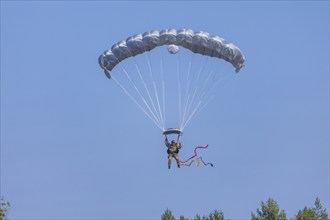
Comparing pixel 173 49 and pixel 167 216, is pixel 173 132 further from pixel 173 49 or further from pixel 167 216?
pixel 167 216

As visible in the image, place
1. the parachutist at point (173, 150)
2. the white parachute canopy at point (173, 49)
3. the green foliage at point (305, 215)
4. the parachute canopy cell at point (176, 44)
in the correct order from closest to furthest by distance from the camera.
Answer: the parachutist at point (173, 150), the parachute canopy cell at point (176, 44), the white parachute canopy at point (173, 49), the green foliage at point (305, 215)

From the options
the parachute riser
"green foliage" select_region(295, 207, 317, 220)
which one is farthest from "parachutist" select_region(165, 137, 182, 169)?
"green foliage" select_region(295, 207, 317, 220)

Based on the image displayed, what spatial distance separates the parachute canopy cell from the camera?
44.8m

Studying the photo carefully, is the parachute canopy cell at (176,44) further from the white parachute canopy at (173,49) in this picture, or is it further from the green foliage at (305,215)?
the green foliage at (305,215)

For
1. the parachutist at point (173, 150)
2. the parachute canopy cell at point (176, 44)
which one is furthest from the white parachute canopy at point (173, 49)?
the parachutist at point (173, 150)

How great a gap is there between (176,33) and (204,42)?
3.91 feet

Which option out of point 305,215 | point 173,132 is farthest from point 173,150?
point 305,215

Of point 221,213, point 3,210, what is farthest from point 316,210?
point 3,210

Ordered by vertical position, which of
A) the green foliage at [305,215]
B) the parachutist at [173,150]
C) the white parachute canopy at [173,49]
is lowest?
the green foliage at [305,215]

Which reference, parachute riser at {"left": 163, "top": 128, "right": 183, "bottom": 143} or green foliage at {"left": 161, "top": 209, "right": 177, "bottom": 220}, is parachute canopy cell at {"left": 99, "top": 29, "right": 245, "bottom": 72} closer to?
parachute riser at {"left": 163, "top": 128, "right": 183, "bottom": 143}

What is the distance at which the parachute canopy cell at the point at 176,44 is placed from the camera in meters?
44.8

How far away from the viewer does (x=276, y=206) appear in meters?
59.8

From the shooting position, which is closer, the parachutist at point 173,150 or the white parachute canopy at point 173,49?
the parachutist at point 173,150

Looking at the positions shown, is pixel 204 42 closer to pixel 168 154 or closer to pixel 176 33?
pixel 176 33
